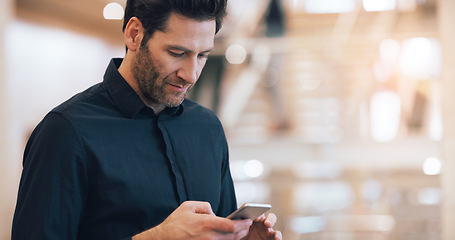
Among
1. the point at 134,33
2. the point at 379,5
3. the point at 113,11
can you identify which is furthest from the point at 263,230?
the point at 379,5

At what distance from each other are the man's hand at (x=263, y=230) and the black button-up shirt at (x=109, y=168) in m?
0.16

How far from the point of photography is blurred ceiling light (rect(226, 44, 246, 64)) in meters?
10.6

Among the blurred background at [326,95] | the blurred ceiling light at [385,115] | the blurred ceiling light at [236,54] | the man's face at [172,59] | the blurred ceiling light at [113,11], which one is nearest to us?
the man's face at [172,59]

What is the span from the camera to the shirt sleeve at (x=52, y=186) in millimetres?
1406

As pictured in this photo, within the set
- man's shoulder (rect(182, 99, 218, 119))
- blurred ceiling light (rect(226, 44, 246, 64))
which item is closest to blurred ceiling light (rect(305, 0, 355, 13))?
blurred ceiling light (rect(226, 44, 246, 64))

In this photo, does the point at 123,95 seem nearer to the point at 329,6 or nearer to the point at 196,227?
the point at 196,227

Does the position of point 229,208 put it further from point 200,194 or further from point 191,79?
point 191,79

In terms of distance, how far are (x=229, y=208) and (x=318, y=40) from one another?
351 inches

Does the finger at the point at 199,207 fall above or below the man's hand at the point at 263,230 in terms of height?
above

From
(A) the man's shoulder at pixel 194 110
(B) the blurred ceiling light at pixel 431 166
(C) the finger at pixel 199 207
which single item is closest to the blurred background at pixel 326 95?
(B) the blurred ceiling light at pixel 431 166

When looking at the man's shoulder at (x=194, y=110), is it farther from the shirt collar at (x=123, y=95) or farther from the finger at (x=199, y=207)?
the finger at (x=199, y=207)

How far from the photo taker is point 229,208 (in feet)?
6.32

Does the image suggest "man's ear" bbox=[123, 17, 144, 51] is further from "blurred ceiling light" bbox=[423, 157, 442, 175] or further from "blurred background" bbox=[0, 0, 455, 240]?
"blurred ceiling light" bbox=[423, 157, 442, 175]

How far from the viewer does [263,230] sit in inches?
64.9
